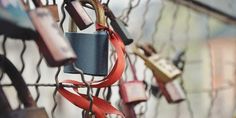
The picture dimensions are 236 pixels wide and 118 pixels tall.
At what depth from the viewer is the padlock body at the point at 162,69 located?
0.89 metres

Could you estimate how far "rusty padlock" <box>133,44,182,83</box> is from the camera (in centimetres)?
89

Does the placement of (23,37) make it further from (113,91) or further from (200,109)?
(200,109)

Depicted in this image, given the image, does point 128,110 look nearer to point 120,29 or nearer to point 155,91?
point 120,29

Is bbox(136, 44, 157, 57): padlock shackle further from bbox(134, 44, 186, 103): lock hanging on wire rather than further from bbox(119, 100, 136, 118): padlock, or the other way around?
bbox(119, 100, 136, 118): padlock

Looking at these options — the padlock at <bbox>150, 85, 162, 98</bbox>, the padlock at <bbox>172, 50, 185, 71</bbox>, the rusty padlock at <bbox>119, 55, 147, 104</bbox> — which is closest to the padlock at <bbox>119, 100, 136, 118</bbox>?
the rusty padlock at <bbox>119, 55, 147, 104</bbox>

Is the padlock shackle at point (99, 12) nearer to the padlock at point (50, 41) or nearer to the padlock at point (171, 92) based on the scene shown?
the padlock at point (50, 41)

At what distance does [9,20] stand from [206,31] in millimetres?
1691

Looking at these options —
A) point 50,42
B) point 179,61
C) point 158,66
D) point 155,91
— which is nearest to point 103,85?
point 50,42

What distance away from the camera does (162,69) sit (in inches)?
35.4

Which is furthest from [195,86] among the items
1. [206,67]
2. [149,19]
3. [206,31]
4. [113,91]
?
[113,91]

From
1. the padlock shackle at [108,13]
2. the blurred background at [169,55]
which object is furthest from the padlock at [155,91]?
the padlock shackle at [108,13]

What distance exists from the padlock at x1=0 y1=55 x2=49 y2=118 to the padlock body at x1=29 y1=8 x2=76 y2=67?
10 cm

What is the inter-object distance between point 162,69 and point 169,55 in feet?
1.42

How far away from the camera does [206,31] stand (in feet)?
6.49
